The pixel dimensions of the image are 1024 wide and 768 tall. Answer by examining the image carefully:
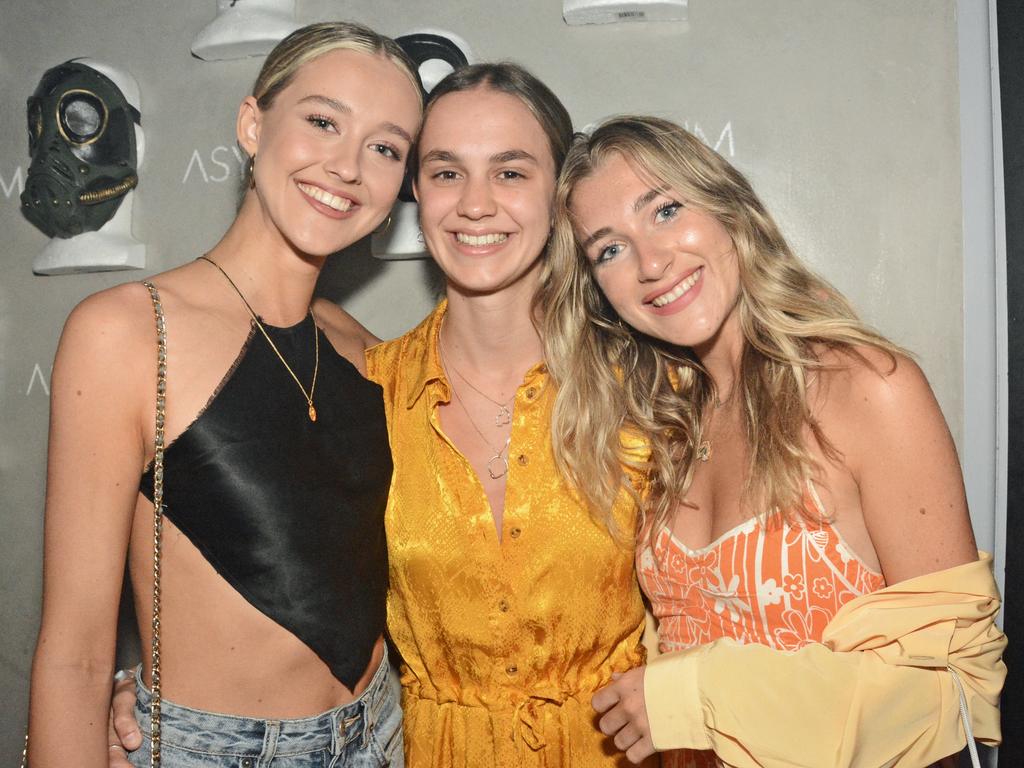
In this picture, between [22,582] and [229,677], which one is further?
[22,582]

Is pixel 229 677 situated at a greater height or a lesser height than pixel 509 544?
lesser

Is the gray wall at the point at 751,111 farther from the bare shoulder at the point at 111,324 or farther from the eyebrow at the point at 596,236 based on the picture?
the bare shoulder at the point at 111,324

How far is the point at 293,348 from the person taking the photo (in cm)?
187

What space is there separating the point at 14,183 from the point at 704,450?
271 centimetres

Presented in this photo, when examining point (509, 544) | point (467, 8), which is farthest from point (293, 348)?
point (467, 8)

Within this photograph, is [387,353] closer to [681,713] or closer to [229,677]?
[229,677]

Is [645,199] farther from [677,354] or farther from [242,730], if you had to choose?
[242,730]

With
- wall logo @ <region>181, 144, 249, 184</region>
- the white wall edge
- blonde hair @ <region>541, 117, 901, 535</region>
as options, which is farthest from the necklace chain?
the white wall edge

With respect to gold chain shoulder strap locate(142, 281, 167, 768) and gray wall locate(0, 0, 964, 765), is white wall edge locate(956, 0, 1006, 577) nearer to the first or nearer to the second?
gray wall locate(0, 0, 964, 765)

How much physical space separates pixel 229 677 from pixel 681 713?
3.04ft

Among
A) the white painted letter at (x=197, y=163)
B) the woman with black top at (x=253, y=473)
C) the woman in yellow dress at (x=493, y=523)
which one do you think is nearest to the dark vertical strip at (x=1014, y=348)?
the woman in yellow dress at (x=493, y=523)

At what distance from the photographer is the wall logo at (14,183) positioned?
9.74 feet

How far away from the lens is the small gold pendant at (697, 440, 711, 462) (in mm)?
1933

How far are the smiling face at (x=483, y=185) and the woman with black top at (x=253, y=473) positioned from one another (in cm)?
11
